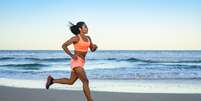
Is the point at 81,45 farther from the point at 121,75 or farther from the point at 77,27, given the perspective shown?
the point at 121,75

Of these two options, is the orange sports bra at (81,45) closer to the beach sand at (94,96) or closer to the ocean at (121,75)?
the beach sand at (94,96)

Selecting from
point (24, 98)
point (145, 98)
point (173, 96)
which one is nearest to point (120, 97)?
point (145, 98)

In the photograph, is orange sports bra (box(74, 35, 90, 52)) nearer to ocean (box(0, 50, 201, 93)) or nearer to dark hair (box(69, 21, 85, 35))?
dark hair (box(69, 21, 85, 35))

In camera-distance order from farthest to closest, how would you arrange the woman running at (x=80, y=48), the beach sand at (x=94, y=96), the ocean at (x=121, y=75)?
the ocean at (x=121, y=75) → the beach sand at (x=94, y=96) → the woman running at (x=80, y=48)

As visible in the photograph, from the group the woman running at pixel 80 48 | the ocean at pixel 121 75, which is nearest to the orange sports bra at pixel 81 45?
the woman running at pixel 80 48

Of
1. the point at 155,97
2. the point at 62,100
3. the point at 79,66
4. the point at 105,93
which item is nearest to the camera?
the point at 79,66

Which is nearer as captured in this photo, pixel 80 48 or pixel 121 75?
pixel 80 48

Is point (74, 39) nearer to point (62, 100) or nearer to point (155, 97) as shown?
point (62, 100)

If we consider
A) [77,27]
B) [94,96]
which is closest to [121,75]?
[94,96]

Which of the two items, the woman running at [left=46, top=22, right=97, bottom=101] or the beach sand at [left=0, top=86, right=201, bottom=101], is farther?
the beach sand at [left=0, top=86, right=201, bottom=101]

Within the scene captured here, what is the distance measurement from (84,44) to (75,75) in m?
0.59

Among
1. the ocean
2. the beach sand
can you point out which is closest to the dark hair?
the beach sand

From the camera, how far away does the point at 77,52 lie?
7.82 m

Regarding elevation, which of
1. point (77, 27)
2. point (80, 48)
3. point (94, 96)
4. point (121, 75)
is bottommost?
point (121, 75)
